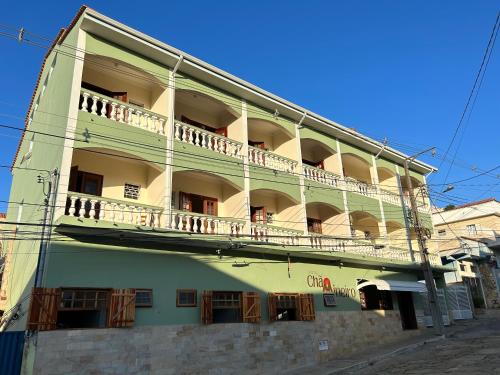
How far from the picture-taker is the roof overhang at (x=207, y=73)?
1315 centimetres

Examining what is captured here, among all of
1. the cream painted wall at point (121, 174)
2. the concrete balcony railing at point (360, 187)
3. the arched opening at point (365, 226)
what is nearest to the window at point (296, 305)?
the cream painted wall at point (121, 174)

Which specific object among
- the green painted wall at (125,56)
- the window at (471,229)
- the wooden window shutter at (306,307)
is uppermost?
the green painted wall at (125,56)

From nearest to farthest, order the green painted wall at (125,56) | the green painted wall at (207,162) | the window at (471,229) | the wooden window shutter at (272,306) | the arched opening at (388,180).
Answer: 1. the green painted wall at (125,56)
2. the green painted wall at (207,162)
3. the wooden window shutter at (272,306)
4. the arched opening at (388,180)
5. the window at (471,229)

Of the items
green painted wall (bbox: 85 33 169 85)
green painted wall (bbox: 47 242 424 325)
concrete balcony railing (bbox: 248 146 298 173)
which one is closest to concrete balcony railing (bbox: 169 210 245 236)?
green painted wall (bbox: 47 242 424 325)

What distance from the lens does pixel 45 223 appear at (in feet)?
37.1

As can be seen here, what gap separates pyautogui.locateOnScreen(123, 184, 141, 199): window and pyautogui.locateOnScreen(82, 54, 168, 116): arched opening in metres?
2.71

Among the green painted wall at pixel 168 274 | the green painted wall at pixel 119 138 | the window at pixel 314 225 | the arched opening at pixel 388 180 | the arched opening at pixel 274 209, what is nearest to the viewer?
the green painted wall at pixel 168 274

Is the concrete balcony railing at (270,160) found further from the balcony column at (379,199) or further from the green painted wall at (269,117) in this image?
the balcony column at (379,199)

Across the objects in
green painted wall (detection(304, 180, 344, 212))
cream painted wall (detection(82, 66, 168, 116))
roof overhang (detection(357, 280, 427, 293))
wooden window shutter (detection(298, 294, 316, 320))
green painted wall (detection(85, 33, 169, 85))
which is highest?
green painted wall (detection(85, 33, 169, 85))

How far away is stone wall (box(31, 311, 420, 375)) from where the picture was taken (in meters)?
9.96

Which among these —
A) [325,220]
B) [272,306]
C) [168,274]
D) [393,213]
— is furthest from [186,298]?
[393,213]

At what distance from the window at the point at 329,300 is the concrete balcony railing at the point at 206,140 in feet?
23.1

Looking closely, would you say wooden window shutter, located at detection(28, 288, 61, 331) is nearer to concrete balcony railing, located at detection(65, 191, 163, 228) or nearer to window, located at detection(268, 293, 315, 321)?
concrete balcony railing, located at detection(65, 191, 163, 228)

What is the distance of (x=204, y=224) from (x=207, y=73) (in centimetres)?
599
